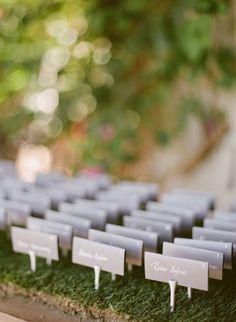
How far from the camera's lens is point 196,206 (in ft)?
11.6

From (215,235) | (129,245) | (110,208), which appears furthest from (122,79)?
(129,245)

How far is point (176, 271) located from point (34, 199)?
1.57 m

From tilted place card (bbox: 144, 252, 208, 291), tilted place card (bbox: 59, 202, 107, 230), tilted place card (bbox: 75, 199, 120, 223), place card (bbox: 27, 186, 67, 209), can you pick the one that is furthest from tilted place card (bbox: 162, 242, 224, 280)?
place card (bbox: 27, 186, 67, 209)

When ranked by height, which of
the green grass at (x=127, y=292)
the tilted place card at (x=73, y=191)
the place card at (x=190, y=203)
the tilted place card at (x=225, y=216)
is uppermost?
the tilted place card at (x=225, y=216)

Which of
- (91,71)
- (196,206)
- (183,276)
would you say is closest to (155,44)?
(91,71)

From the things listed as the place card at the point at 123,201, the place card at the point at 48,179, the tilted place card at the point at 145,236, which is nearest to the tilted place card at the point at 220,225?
the tilted place card at the point at 145,236

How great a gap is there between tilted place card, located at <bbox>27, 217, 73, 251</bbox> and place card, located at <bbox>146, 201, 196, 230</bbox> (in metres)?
0.79

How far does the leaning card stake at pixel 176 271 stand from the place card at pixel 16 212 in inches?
46.1

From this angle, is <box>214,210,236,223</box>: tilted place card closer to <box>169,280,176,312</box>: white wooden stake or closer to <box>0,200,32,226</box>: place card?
<box>169,280,176,312</box>: white wooden stake

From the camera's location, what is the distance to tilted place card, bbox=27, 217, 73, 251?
2676 mm

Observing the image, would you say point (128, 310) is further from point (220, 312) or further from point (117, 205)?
point (117, 205)

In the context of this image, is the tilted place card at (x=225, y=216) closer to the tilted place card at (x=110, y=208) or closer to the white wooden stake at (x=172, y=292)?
the tilted place card at (x=110, y=208)

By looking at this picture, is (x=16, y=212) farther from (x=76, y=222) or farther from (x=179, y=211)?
(x=179, y=211)

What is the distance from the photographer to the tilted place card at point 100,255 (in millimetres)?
2324
